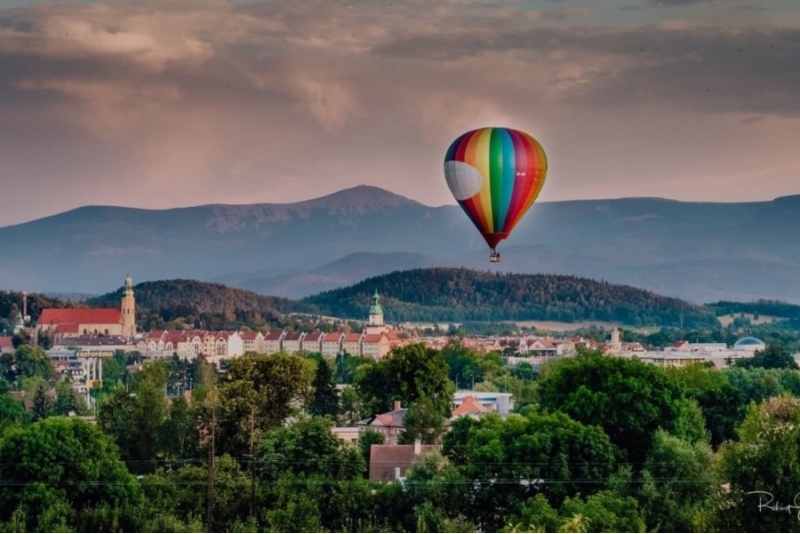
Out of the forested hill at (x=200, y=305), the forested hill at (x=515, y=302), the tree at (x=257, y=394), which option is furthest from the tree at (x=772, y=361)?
the forested hill at (x=515, y=302)

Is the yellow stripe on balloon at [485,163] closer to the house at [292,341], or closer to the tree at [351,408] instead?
the tree at [351,408]

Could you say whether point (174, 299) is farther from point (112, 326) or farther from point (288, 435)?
point (288, 435)

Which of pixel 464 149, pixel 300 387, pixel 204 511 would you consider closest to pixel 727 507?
pixel 204 511

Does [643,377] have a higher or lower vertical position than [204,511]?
higher

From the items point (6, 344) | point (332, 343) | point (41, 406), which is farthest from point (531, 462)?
point (332, 343)

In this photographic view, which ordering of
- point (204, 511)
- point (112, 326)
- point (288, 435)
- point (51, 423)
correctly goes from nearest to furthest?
1. point (204, 511)
2. point (51, 423)
3. point (288, 435)
4. point (112, 326)

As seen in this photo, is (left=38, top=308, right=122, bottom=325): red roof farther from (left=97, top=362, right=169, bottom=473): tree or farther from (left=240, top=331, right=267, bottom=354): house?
(left=97, top=362, right=169, bottom=473): tree
